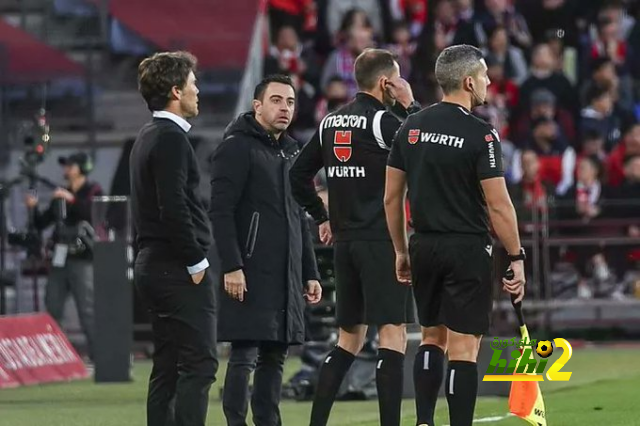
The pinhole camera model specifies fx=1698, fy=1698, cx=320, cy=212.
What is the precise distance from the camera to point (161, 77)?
8.36 meters

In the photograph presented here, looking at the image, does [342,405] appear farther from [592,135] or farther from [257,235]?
[592,135]

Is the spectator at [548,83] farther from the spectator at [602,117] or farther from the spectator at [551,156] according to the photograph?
the spectator at [551,156]

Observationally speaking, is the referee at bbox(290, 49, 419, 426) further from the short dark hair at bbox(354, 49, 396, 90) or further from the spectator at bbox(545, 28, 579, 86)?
the spectator at bbox(545, 28, 579, 86)

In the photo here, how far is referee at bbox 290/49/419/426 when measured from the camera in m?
Answer: 9.22

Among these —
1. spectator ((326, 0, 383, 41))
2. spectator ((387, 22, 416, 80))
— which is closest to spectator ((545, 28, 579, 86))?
Answer: spectator ((387, 22, 416, 80))

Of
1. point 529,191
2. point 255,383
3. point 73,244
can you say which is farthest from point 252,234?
point 529,191

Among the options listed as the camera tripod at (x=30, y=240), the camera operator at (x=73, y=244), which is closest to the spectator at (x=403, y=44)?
the camera tripod at (x=30, y=240)

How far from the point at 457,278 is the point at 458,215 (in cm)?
32

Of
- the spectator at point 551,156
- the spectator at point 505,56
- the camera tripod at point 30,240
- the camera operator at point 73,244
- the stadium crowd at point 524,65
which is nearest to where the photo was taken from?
the camera tripod at point 30,240

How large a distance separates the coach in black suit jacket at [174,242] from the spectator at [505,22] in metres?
16.7

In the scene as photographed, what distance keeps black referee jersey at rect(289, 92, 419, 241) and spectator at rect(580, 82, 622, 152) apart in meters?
14.1

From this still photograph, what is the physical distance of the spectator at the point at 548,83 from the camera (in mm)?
23906

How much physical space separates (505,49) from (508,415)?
1346cm

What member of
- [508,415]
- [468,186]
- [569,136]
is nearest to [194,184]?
[468,186]
